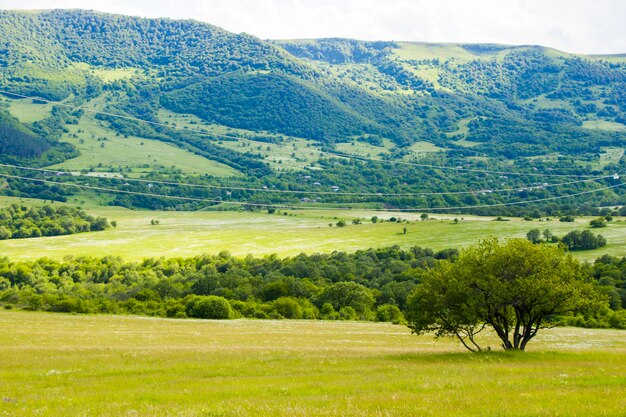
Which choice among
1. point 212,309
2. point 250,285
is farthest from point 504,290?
point 250,285

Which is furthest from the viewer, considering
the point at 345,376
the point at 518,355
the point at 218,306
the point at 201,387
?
the point at 218,306

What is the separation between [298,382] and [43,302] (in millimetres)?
69260

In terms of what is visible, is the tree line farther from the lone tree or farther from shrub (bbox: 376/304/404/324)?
the lone tree

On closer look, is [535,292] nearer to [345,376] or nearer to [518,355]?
[518,355]

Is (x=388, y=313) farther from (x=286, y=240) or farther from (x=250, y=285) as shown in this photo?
(x=286, y=240)

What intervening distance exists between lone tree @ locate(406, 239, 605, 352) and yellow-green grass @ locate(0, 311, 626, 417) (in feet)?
6.90

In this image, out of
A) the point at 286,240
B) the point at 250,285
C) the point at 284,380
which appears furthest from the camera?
the point at 286,240

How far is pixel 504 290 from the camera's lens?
34406 mm

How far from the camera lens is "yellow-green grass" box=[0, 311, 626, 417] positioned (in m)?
18.0

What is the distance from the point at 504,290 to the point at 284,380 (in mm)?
14431

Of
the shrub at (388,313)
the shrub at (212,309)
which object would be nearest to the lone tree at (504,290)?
the shrub at (212,309)

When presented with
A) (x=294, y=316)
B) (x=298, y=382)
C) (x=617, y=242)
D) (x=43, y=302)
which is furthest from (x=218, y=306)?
(x=617, y=242)

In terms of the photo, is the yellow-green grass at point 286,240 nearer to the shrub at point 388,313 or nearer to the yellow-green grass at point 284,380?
the shrub at point 388,313

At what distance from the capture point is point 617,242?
14788cm
